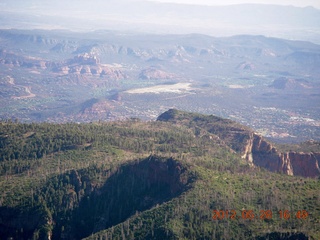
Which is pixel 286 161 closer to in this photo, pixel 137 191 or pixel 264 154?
pixel 264 154

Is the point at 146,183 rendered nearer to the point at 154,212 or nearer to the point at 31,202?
the point at 154,212

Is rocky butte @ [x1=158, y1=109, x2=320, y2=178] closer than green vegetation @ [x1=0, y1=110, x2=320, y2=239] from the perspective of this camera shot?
No
